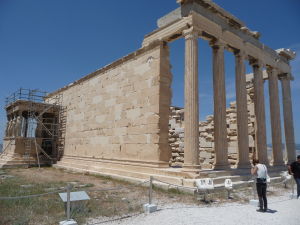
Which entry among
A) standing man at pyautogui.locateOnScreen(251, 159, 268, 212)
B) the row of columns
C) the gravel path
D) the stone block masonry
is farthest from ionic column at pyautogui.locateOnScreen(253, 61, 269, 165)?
standing man at pyautogui.locateOnScreen(251, 159, 268, 212)

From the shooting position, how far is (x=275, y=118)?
49.5 ft

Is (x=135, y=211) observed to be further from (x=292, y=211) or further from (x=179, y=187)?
(x=292, y=211)

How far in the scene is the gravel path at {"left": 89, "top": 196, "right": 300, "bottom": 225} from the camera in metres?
5.84

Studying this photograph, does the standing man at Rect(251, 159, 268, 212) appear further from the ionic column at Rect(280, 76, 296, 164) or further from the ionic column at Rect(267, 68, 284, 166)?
the ionic column at Rect(280, 76, 296, 164)

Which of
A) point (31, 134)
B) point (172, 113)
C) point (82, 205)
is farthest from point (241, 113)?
point (31, 134)

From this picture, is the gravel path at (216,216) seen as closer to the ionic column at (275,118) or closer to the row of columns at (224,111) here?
the row of columns at (224,111)

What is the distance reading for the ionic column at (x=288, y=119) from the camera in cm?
1631

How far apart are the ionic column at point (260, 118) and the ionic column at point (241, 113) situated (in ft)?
5.02

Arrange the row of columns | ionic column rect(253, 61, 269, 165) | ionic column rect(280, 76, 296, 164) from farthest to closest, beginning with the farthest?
ionic column rect(280, 76, 296, 164) → ionic column rect(253, 61, 269, 165) → the row of columns

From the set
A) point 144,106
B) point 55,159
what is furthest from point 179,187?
point 55,159

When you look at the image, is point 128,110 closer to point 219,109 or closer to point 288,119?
point 219,109

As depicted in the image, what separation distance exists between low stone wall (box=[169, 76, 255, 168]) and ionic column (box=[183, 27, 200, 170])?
591 centimetres

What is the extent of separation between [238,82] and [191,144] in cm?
482

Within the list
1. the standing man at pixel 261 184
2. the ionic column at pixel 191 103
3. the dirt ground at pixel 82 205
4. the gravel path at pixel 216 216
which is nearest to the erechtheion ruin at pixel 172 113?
the ionic column at pixel 191 103
